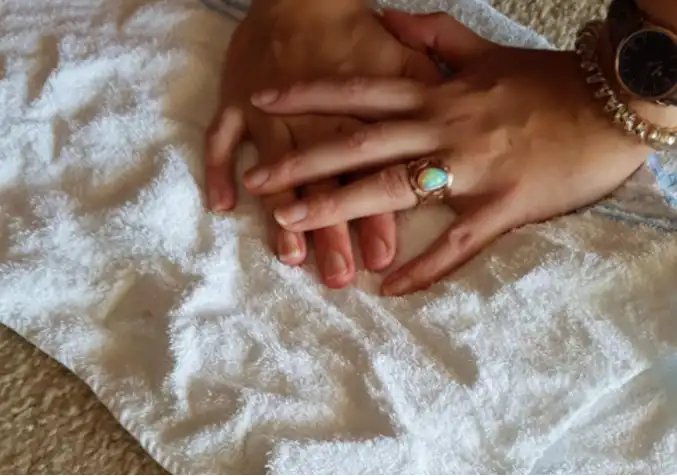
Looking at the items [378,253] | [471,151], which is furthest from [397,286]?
[471,151]

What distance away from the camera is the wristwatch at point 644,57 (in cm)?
65

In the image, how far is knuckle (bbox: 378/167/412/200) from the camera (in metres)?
0.66

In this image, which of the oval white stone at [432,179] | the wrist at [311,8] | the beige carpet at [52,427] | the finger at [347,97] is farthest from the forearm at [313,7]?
the beige carpet at [52,427]

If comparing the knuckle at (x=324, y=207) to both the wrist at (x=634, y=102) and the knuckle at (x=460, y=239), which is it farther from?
the wrist at (x=634, y=102)

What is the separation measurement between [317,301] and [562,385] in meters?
0.18

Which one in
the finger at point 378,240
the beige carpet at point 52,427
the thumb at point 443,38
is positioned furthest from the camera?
the thumb at point 443,38

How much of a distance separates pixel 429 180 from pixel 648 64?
0.63ft

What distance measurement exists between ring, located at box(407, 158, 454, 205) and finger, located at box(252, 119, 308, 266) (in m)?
0.10

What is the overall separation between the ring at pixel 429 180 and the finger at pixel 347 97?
0.22 feet

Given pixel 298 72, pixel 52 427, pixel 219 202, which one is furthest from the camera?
pixel 298 72

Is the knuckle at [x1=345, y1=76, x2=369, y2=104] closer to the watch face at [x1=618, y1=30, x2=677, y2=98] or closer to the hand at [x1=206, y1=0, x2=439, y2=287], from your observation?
the hand at [x1=206, y1=0, x2=439, y2=287]

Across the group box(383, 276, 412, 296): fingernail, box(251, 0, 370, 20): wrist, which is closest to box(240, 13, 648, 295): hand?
box(383, 276, 412, 296): fingernail

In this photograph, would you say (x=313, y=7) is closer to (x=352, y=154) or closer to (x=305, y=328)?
(x=352, y=154)

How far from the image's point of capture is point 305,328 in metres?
0.60
